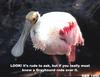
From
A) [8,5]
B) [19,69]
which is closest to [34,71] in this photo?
[19,69]

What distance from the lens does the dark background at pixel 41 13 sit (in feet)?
9.03

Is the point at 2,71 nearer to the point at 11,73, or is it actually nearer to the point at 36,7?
the point at 11,73

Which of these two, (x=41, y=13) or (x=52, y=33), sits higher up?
(x=41, y=13)

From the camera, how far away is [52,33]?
108 inches

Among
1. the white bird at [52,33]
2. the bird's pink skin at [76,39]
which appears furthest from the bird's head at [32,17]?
the bird's pink skin at [76,39]

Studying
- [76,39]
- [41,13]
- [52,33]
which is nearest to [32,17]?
[41,13]

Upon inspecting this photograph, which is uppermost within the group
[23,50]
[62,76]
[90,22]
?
[90,22]

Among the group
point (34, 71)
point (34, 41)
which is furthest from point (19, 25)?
point (34, 71)

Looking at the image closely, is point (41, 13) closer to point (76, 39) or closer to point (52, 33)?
point (52, 33)

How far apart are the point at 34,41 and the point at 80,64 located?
36cm

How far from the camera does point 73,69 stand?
279cm

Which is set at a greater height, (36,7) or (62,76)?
(36,7)

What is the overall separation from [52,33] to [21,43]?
0.73 feet

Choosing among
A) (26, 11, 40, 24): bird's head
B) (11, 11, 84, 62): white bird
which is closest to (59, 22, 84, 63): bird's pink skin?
(11, 11, 84, 62): white bird
